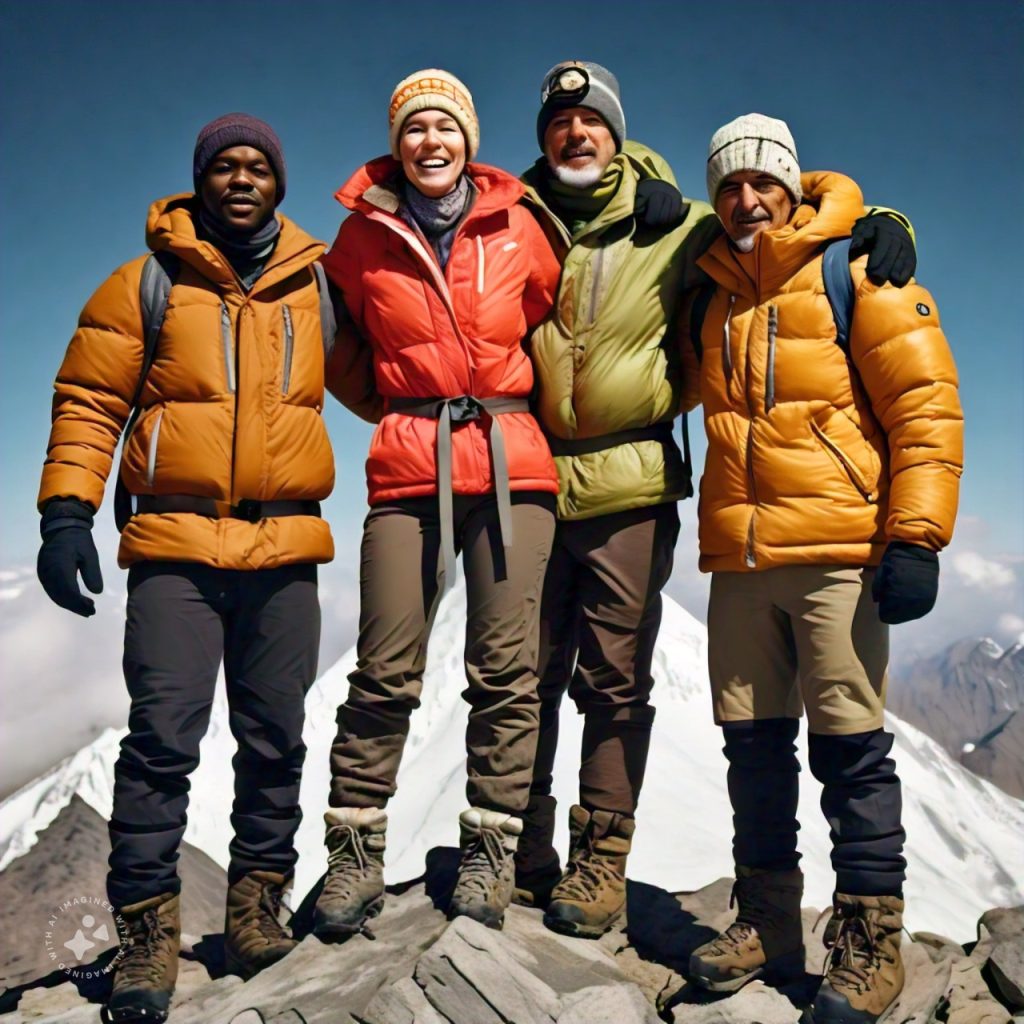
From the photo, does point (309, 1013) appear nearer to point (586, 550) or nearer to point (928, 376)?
point (586, 550)

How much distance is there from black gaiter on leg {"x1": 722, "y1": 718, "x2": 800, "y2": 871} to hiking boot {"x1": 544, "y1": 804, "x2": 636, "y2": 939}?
25.2 inches

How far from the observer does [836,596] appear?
4320 millimetres

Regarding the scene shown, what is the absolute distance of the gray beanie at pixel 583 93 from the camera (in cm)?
489

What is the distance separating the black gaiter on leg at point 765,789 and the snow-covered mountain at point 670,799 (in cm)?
1632

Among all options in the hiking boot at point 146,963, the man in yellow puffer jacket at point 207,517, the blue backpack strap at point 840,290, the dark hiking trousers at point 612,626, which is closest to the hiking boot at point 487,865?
the dark hiking trousers at point 612,626

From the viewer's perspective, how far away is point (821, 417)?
439 cm

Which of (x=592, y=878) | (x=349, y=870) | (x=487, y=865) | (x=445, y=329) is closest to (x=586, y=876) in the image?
(x=592, y=878)

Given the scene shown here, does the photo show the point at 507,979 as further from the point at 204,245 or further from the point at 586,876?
the point at 204,245

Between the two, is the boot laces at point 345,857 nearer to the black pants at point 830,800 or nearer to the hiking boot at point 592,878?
the hiking boot at point 592,878

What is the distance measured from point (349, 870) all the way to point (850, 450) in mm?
2889

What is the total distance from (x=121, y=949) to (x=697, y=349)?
12.8 ft

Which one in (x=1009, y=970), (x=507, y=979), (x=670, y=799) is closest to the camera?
(x=507, y=979)

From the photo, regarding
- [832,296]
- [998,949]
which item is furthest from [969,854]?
[832,296]

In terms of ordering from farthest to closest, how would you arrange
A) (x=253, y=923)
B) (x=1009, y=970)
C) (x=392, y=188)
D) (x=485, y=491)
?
(x=1009, y=970)
(x=392, y=188)
(x=253, y=923)
(x=485, y=491)
